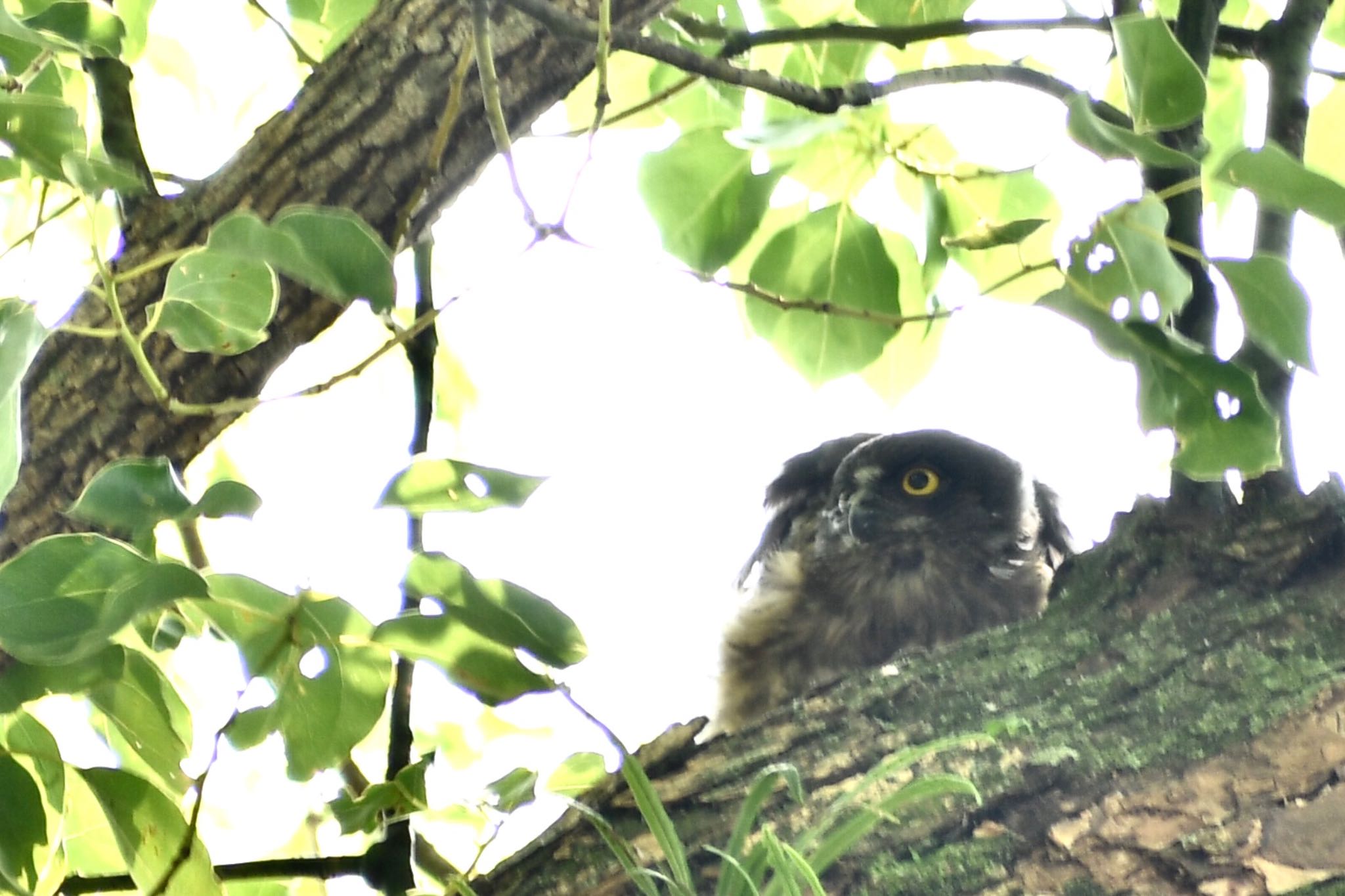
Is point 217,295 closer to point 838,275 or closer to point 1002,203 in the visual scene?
point 838,275

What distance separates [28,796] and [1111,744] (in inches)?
28.4

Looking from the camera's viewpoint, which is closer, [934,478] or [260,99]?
[260,99]

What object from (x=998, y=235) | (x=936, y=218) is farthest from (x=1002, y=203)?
(x=998, y=235)

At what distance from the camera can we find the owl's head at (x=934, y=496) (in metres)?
1.67

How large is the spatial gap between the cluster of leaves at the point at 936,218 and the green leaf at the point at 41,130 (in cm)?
46

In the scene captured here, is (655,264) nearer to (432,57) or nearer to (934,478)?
(432,57)

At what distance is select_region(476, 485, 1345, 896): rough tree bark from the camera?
757 mm

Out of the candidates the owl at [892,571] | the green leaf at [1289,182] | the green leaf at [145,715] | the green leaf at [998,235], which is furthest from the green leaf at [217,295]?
the owl at [892,571]

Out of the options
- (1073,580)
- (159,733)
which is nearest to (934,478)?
(1073,580)

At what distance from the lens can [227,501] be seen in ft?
2.06

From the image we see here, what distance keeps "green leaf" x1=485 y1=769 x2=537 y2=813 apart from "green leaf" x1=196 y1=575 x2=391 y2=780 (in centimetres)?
15

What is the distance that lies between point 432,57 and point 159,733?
57 centimetres

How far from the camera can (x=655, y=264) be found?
92 centimetres

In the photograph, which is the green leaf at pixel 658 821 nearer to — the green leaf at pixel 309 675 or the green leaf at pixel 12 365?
the green leaf at pixel 309 675
